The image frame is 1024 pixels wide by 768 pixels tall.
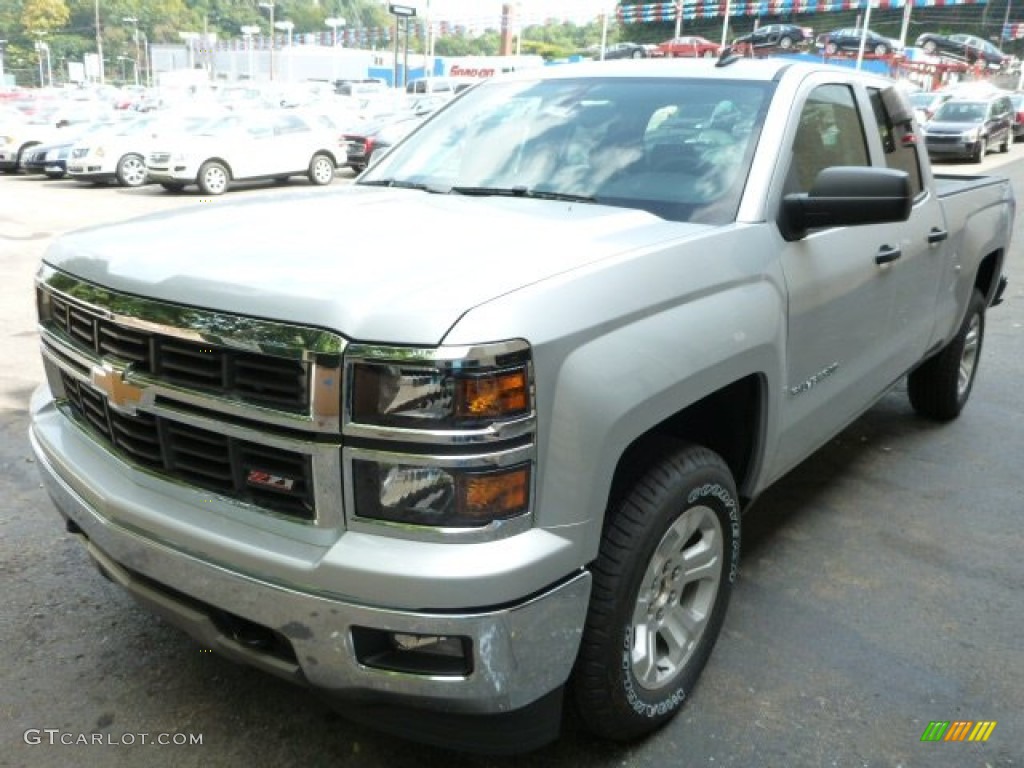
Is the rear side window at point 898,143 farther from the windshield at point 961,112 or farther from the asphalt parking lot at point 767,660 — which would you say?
the windshield at point 961,112

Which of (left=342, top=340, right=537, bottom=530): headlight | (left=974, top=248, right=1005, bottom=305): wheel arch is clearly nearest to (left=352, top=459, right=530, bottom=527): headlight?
(left=342, top=340, right=537, bottom=530): headlight

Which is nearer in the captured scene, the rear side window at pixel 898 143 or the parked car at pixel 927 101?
the rear side window at pixel 898 143

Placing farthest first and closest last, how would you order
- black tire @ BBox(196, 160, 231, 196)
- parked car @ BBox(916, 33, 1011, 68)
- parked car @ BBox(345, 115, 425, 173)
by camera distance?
parked car @ BBox(916, 33, 1011, 68), parked car @ BBox(345, 115, 425, 173), black tire @ BBox(196, 160, 231, 196)

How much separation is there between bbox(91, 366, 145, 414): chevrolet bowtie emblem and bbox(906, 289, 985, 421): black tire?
4.28 meters

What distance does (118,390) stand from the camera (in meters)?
2.15

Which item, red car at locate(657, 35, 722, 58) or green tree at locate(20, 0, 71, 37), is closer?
red car at locate(657, 35, 722, 58)

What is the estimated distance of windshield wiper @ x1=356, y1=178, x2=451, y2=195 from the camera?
3283 millimetres

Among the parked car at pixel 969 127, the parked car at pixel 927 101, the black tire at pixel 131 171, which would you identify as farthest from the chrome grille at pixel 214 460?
the parked car at pixel 927 101

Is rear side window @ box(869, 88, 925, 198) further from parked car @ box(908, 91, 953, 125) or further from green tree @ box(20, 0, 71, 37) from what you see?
green tree @ box(20, 0, 71, 37)

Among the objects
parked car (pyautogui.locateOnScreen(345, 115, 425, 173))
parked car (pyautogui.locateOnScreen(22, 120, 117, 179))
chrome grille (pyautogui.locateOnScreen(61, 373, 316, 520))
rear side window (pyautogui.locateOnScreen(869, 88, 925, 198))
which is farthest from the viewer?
parked car (pyautogui.locateOnScreen(345, 115, 425, 173))

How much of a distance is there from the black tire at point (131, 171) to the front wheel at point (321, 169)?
3.46 metres

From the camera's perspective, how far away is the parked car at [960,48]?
47.6 meters

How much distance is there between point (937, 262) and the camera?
163 inches

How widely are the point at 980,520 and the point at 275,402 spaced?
3422mm
